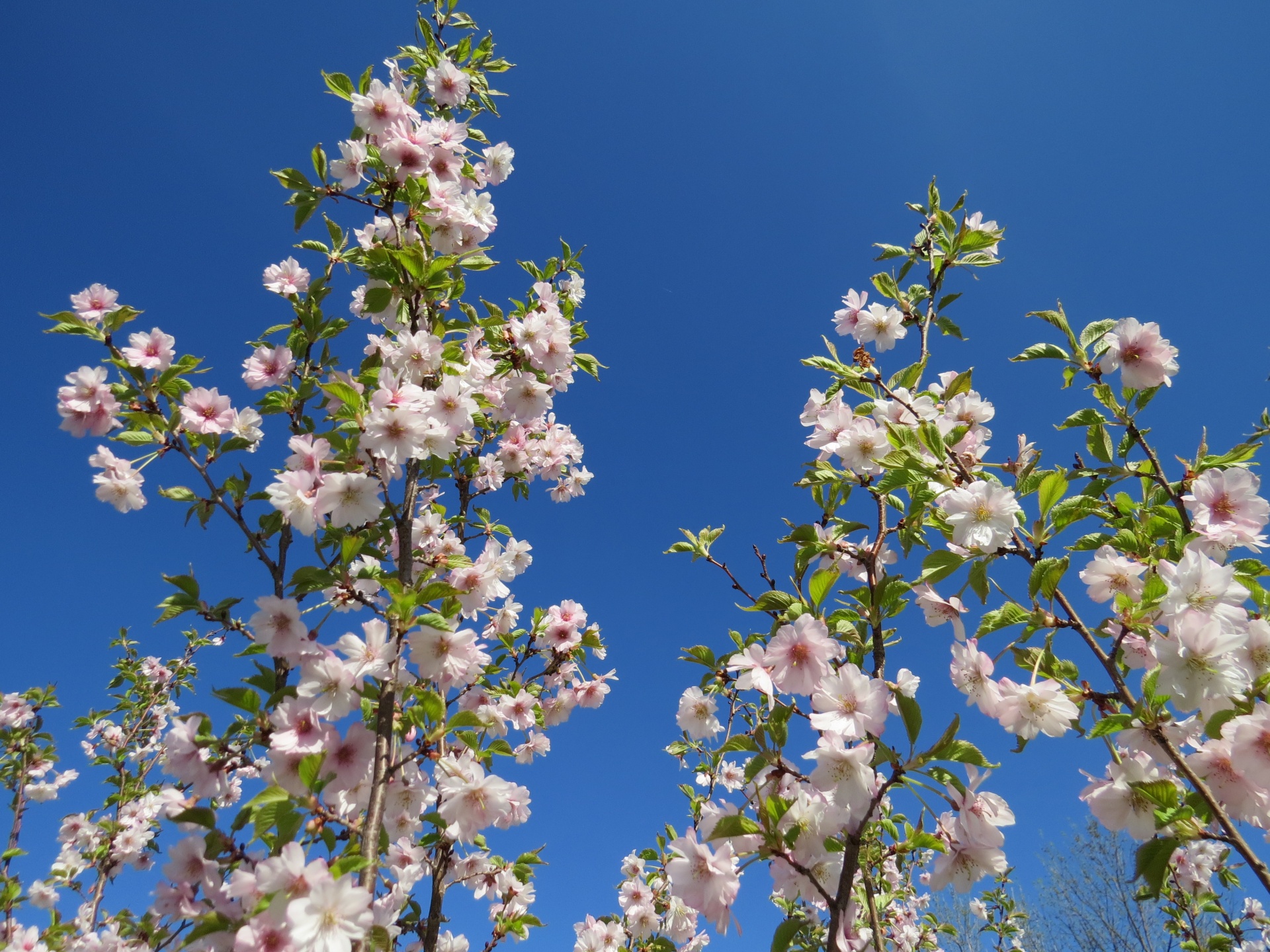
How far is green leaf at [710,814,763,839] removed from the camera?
61.4 inches

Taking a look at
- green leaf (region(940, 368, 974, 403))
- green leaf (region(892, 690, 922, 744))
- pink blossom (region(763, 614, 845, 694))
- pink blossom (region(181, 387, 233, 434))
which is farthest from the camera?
pink blossom (region(181, 387, 233, 434))

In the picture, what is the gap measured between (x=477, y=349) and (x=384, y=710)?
1550mm

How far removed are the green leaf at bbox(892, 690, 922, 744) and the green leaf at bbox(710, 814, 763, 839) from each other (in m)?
0.44

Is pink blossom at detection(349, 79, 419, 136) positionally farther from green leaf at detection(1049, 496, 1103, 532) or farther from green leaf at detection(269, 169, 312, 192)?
green leaf at detection(1049, 496, 1103, 532)

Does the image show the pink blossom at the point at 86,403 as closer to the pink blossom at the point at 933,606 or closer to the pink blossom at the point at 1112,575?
the pink blossom at the point at 933,606

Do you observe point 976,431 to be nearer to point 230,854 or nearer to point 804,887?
point 804,887

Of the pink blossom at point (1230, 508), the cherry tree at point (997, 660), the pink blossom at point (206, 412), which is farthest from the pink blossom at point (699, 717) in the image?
the pink blossom at point (206, 412)

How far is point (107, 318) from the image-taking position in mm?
2309

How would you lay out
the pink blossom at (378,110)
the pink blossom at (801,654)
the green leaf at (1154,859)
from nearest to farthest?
the green leaf at (1154,859)
the pink blossom at (801,654)
the pink blossom at (378,110)

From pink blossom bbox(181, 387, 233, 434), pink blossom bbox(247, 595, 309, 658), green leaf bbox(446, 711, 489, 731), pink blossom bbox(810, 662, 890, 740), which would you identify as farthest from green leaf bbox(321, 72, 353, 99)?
pink blossom bbox(810, 662, 890, 740)

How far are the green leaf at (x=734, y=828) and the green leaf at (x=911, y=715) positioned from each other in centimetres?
44

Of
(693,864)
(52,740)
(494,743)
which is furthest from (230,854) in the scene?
(52,740)

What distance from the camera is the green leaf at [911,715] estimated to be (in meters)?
1.52

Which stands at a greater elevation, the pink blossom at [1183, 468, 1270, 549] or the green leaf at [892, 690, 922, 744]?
the pink blossom at [1183, 468, 1270, 549]
